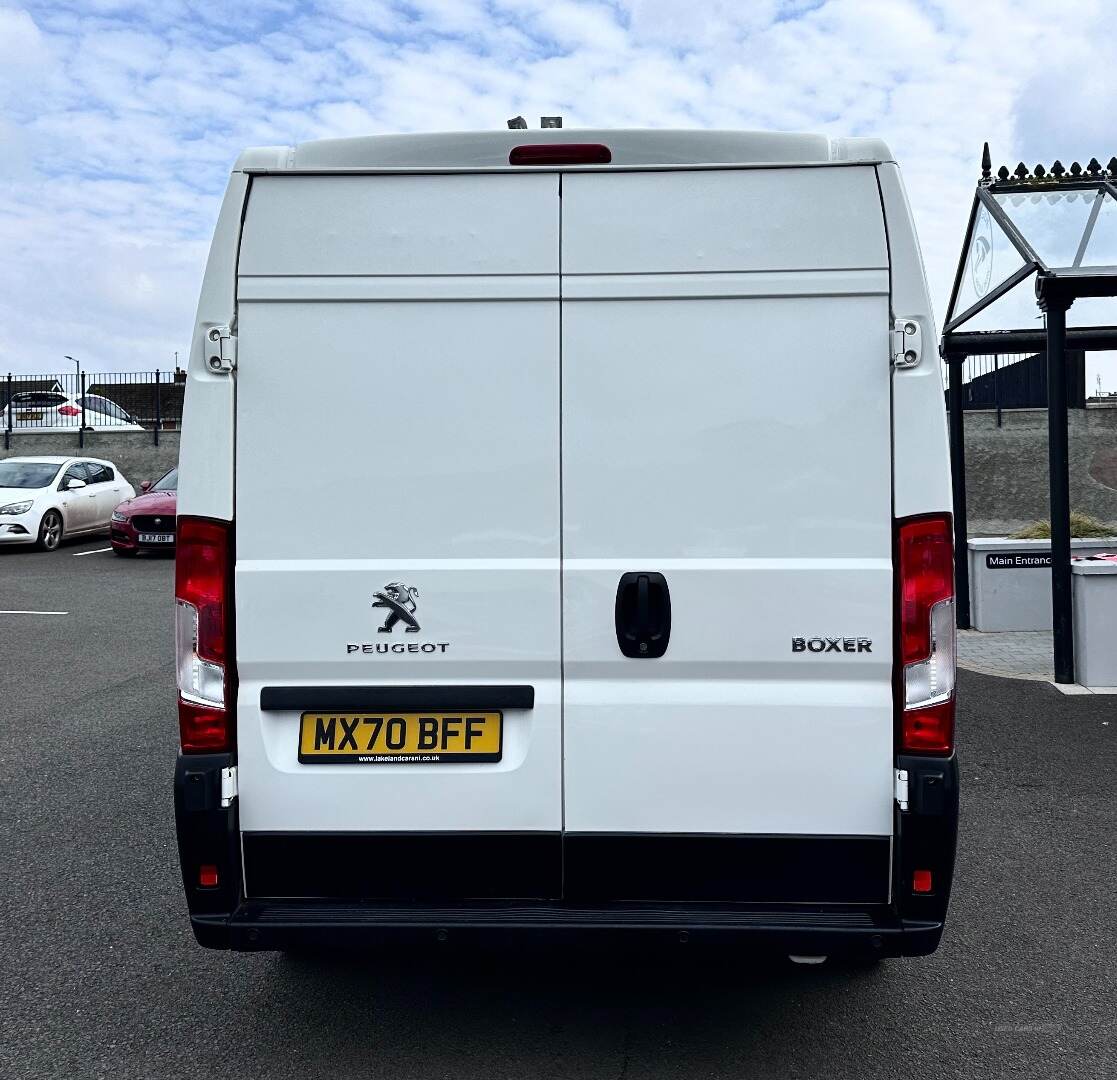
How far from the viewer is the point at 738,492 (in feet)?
9.50

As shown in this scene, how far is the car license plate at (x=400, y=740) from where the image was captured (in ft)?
9.77

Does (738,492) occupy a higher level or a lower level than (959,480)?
lower

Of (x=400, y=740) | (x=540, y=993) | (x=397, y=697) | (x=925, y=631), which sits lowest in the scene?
(x=540, y=993)

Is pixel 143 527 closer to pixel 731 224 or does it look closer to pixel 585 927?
pixel 585 927

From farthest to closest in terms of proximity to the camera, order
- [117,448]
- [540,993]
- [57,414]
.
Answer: [57,414]
[117,448]
[540,993]

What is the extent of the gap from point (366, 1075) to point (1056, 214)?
8456 millimetres

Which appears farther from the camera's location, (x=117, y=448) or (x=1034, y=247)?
(x=117, y=448)

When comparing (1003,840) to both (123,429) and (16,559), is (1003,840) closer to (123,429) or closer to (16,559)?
(16,559)

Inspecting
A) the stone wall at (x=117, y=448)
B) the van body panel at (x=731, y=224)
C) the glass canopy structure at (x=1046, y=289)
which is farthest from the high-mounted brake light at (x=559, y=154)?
the stone wall at (x=117, y=448)

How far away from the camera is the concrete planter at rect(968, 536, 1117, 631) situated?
1075cm

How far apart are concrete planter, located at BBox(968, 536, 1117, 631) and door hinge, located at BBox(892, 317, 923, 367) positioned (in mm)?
8552

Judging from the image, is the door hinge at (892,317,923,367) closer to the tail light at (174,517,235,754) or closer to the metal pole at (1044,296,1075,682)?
the tail light at (174,517,235,754)

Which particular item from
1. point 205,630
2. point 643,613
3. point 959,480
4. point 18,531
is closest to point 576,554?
point 643,613

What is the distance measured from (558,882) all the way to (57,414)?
90.9 feet
